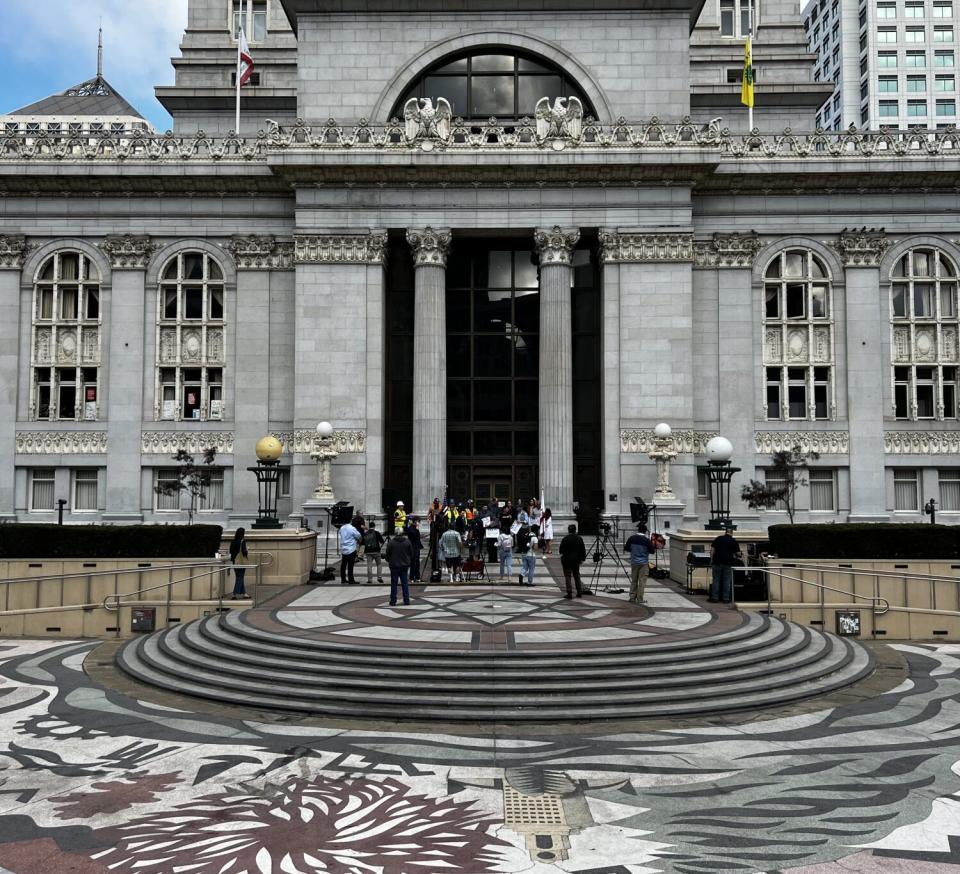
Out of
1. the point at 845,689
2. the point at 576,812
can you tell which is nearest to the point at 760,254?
the point at 845,689

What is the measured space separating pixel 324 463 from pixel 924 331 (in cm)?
2907

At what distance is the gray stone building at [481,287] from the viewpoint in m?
36.6

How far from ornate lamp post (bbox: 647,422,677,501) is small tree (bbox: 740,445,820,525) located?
3.16 m

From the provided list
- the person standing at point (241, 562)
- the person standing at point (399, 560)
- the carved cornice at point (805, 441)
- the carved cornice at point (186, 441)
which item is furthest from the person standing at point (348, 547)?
the carved cornice at point (805, 441)

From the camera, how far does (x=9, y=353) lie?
127 feet

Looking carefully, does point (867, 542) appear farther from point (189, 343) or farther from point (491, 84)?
point (189, 343)

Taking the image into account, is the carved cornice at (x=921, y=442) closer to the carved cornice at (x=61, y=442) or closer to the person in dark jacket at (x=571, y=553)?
the person in dark jacket at (x=571, y=553)

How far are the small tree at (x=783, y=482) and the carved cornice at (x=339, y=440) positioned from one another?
16.9 metres

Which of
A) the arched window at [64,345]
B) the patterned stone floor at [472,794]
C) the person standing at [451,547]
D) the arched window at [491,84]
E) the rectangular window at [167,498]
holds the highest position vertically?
the arched window at [491,84]

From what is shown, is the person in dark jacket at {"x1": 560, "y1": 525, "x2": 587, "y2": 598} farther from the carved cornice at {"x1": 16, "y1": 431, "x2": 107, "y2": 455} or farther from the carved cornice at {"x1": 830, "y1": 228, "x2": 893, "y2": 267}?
the carved cornice at {"x1": 16, "y1": 431, "x2": 107, "y2": 455}

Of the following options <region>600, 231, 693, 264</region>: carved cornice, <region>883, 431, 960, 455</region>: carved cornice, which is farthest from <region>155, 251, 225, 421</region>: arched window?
<region>883, 431, 960, 455</region>: carved cornice

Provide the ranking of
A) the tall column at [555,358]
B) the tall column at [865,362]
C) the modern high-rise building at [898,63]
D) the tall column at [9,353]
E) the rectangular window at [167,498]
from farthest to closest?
the modern high-rise building at [898,63], the rectangular window at [167,498], the tall column at [9,353], the tall column at [865,362], the tall column at [555,358]

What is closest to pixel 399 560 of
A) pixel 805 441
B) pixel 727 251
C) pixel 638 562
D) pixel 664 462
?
pixel 638 562

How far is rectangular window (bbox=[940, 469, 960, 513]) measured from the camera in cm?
3756
